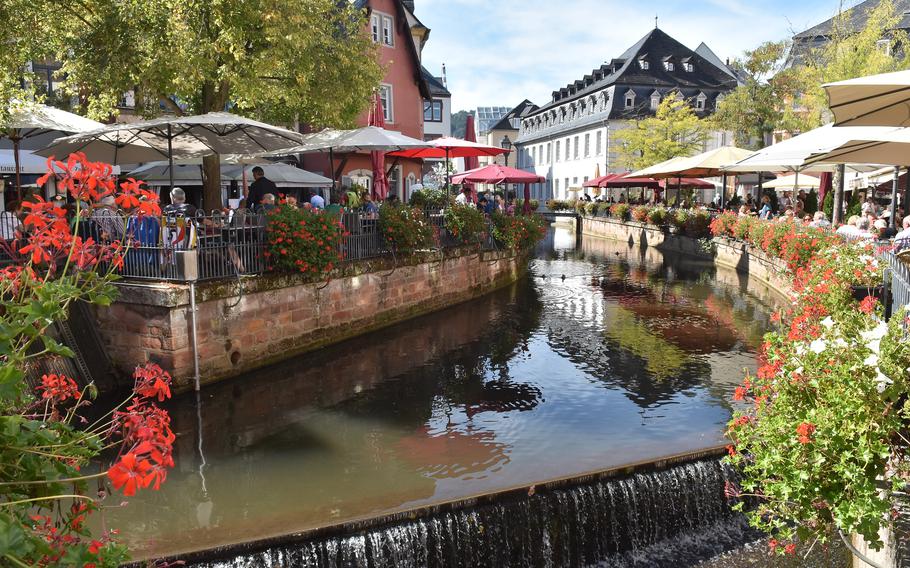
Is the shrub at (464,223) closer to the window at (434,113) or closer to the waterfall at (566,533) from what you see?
the waterfall at (566,533)

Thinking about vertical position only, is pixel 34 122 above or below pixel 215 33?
below

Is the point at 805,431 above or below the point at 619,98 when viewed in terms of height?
below

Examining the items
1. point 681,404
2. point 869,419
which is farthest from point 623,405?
point 869,419

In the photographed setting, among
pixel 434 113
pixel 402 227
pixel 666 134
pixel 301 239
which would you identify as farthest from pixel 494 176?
pixel 666 134

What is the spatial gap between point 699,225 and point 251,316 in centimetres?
2109

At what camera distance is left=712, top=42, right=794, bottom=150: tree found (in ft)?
118

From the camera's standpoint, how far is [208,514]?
721cm

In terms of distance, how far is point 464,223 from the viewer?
17.8 meters

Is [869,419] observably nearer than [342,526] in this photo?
Yes

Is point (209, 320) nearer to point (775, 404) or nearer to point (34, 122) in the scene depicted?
point (34, 122)

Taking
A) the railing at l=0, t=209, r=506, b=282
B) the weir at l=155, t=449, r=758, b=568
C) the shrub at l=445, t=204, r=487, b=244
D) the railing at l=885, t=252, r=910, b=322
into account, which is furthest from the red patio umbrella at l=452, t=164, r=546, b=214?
the weir at l=155, t=449, r=758, b=568

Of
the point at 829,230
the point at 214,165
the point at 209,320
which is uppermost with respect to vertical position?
the point at 214,165

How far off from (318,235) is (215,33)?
526cm

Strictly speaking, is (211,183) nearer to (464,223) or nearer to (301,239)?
(301,239)
